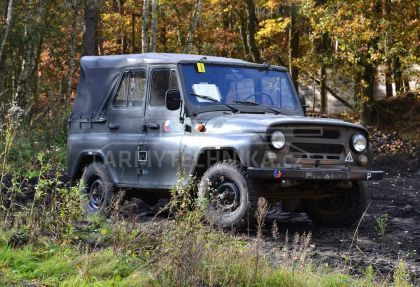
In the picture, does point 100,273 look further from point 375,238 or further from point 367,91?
point 367,91

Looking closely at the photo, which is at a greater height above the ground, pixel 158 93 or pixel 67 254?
pixel 158 93

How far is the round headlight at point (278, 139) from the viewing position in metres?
7.33

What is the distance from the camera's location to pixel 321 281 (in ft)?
16.6

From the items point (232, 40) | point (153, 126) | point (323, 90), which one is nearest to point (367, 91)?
point (323, 90)

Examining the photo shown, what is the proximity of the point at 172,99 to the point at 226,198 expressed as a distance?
53.7 inches

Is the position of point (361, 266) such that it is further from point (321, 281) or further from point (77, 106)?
point (77, 106)

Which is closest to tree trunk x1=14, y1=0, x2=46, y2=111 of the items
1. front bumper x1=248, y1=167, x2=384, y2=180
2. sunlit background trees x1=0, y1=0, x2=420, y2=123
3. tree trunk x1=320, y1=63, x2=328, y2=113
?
sunlit background trees x1=0, y1=0, x2=420, y2=123

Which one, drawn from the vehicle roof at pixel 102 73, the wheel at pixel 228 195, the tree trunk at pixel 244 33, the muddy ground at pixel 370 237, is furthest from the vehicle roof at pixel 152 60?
the tree trunk at pixel 244 33

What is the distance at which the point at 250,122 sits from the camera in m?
7.49

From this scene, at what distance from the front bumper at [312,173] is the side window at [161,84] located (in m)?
1.75

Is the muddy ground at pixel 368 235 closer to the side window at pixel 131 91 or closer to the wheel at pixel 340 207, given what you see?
the wheel at pixel 340 207

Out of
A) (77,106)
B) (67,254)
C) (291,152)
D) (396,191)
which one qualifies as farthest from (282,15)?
(67,254)

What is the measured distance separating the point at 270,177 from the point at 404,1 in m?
18.4

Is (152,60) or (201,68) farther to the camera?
(152,60)
